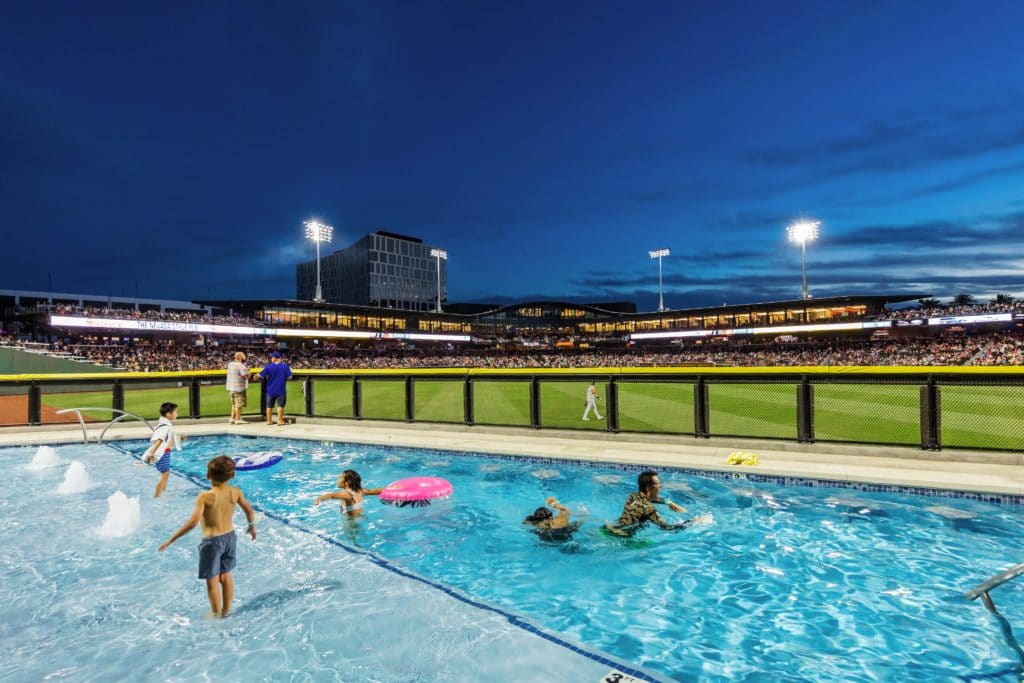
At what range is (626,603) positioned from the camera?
5.42 meters

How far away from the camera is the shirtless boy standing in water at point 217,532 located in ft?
15.3

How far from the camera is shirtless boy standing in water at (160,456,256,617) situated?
4.66 m

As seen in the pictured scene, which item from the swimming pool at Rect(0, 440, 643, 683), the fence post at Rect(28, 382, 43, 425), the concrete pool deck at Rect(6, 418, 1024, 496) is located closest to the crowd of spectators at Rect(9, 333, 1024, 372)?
the concrete pool deck at Rect(6, 418, 1024, 496)

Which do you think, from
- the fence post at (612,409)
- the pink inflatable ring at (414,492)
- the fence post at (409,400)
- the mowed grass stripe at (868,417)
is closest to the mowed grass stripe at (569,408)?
the fence post at (612,409)

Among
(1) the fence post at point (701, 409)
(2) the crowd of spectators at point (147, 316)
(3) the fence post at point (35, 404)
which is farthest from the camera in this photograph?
(2) the crowd of spectators at point (147, 316)

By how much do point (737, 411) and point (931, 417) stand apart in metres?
8.74

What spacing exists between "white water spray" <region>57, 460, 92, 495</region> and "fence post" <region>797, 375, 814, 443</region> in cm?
1364

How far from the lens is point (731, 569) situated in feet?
20.0

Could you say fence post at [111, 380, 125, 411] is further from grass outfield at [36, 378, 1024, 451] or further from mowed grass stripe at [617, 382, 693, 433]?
mowed grass stripe at [617, 382, 693, 433]

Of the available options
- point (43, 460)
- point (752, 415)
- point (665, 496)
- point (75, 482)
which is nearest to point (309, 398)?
point (43, 460)

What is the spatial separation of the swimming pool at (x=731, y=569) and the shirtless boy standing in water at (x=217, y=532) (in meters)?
0.34

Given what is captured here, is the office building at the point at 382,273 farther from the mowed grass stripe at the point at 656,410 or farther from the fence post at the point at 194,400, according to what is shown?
the fence post at the point at 194,400

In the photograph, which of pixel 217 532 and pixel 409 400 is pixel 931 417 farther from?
pixel 409 400

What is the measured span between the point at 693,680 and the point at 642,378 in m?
8.80
